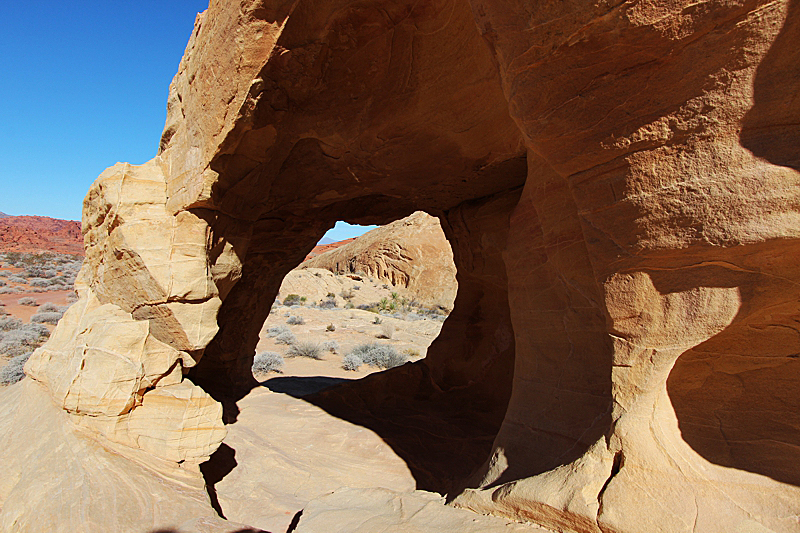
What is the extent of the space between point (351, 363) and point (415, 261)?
11.1m

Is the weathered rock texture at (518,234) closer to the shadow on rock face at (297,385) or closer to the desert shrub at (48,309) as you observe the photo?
the shadow on rock face at (297,385)

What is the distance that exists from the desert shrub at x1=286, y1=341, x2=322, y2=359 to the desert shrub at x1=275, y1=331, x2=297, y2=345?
540mm

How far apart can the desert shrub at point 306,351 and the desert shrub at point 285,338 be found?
1.77 ft

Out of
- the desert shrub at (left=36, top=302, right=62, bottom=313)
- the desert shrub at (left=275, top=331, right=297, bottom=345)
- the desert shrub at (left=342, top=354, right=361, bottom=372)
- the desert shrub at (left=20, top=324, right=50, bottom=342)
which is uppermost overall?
the desert shrub at (left=36, top=302, right=62, bottom=313)

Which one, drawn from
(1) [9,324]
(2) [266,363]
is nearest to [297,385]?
(2) [266,363]

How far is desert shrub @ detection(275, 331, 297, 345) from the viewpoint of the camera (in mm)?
12156

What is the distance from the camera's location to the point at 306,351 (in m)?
11.3

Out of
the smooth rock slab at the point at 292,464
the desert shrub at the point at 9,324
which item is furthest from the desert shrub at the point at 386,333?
the desert shrub at the point at 9,324

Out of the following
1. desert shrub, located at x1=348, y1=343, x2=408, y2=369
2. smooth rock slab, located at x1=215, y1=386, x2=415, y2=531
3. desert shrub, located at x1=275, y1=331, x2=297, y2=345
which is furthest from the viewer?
desert shrub, located at x1=275, y1=331, x2=297, y2=345

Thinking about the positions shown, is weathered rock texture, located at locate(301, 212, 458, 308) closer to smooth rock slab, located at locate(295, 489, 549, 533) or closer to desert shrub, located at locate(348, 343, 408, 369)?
desert shrub, located at locate(348, 343, 408, 369)

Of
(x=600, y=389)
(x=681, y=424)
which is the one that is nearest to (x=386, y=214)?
(x=600, y=389)

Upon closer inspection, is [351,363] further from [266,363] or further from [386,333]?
[386,333]

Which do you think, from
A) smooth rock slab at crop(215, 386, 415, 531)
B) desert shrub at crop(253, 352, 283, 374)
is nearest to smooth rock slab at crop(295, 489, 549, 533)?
smooth rock slab at crop(215, 386, 415, 531)

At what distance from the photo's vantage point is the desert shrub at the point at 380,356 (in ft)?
34.4
